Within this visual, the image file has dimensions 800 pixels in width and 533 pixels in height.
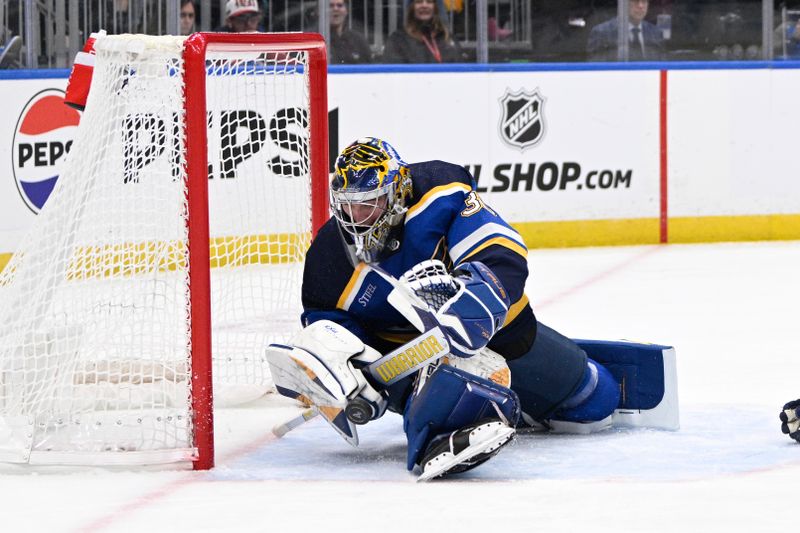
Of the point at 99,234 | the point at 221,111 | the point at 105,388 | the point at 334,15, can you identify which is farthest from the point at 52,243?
the point at 334,15

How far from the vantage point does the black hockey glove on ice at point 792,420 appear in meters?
3.26

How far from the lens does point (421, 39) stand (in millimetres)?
7211

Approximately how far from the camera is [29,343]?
328 centimetres

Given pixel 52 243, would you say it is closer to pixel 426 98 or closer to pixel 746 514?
pixel 746 514

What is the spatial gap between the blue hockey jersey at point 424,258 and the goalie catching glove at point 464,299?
0.05m

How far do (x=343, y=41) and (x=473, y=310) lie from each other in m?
4.21

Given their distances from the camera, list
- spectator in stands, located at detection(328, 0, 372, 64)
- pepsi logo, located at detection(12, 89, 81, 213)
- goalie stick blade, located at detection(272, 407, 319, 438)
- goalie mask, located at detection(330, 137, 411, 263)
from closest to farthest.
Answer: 1. goalie mask, located at detection(330, 137, 411, 263)
2. goalie stick blade, located at detection(272, 407, 319, 438)
3. pepsi logo, located at detection(12, 89, 81, 213)
4. spectator in stands, located at detection(328, 0, 372, 64)

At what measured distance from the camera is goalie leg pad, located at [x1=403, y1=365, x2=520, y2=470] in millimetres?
3000

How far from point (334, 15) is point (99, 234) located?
12.2 ft

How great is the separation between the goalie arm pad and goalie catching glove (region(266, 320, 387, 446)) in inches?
8.5

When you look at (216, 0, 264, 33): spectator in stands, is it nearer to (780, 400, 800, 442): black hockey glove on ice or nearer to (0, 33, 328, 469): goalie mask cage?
(0, 33, 328, 469): goalie mask cage

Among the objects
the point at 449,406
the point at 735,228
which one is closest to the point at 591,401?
the point at 449,406

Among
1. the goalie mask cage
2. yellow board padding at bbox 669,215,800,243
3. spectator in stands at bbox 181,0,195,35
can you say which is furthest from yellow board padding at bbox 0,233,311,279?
yellow board padding at bbox 669,215,800,243

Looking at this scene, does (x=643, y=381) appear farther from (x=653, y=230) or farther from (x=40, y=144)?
(x=653, y=230)
